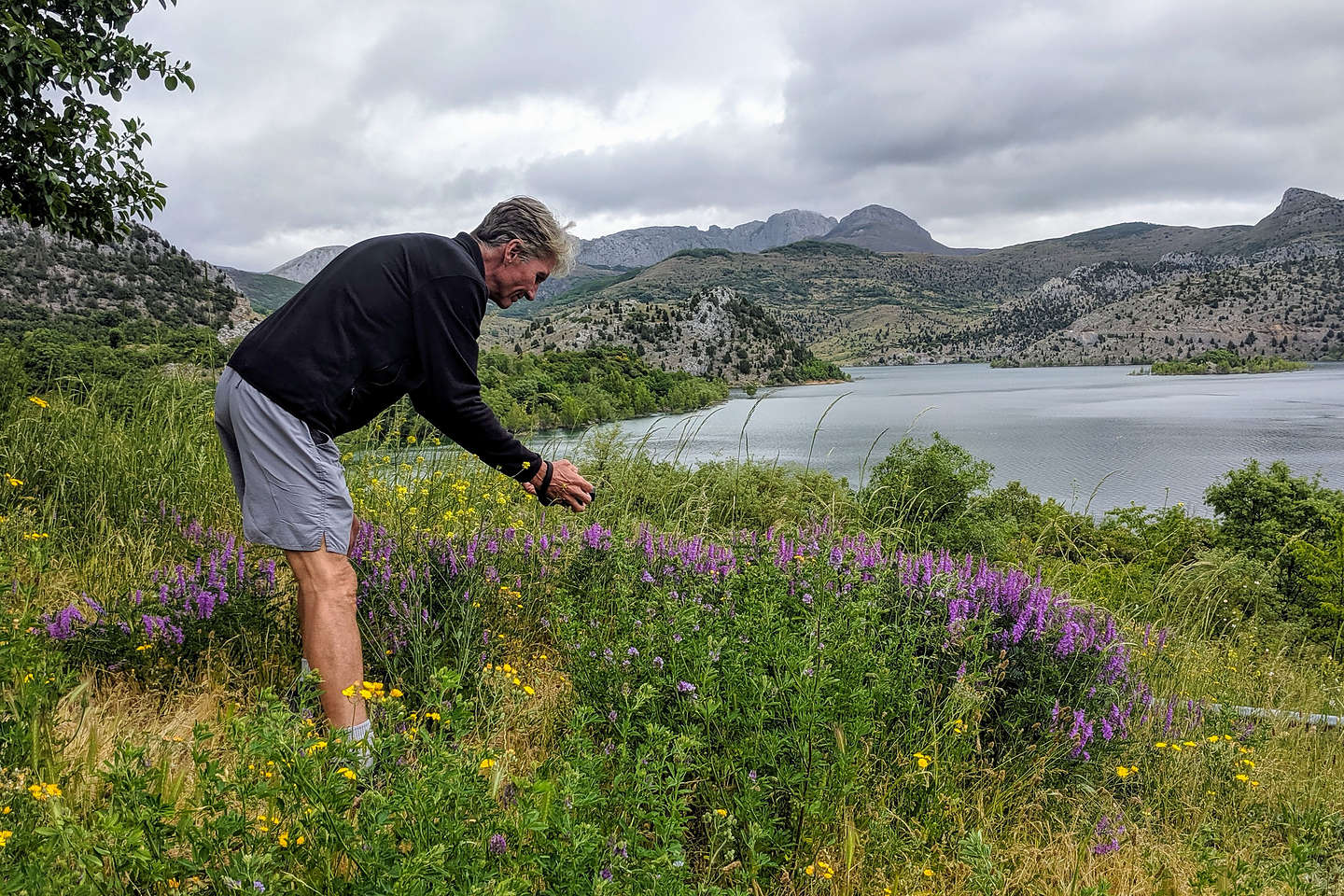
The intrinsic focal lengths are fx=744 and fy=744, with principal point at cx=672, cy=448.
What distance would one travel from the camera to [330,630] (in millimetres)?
2600

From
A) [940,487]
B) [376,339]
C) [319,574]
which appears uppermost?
[376,339]

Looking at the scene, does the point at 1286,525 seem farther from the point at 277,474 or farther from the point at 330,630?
the point at 277,474

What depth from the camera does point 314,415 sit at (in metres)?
2.66

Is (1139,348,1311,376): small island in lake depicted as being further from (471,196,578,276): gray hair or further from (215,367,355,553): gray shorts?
(215,367,355,553): gray shorts

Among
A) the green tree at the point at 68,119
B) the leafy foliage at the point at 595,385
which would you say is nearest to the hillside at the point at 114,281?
the leafy foliage at the point at 595,385

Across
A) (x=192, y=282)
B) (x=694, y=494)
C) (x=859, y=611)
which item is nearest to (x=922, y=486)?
(x=694, y=494)

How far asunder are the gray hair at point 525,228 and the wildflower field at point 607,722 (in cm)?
135

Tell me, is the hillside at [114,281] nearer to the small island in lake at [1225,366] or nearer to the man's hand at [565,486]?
the man's hand at [565,486]

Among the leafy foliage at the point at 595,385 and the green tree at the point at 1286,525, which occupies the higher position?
the leafy foliage at the point at 595,385

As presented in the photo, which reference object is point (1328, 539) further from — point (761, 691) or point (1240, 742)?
point (761, 691)

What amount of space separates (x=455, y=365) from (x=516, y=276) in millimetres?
540

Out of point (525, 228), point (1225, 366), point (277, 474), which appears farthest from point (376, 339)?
point (1225, 366)

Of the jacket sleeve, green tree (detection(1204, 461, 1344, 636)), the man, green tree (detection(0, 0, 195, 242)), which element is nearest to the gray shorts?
the man

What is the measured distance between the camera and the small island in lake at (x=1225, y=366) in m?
61.5
